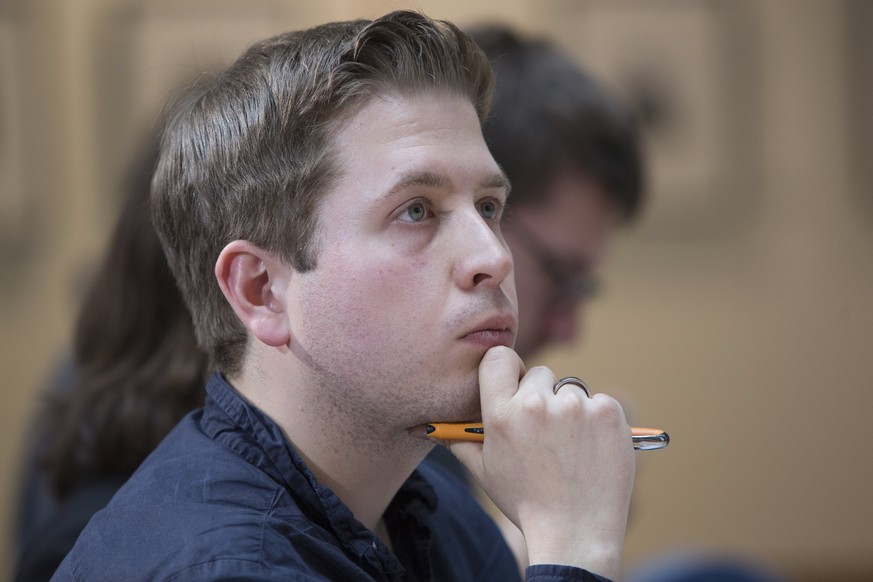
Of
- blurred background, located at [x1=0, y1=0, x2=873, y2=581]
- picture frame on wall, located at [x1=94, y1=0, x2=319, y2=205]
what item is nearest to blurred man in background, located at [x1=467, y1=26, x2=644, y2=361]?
blurred background, located at [x1=0, y1=0, x2=873, y2=581]

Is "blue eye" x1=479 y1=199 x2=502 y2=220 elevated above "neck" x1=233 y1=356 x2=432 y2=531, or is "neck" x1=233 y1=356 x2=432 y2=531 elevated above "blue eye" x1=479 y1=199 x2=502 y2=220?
"blue eye" x1=479 y1=199 x2=502 y2=220

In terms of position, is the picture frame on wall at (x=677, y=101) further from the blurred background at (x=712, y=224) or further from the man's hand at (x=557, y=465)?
the man's hand at (x=557, y=465)

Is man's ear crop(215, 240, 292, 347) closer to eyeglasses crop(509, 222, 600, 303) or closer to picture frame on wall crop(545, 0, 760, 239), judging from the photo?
eyeglasses crop(509, 222, 600, 303)

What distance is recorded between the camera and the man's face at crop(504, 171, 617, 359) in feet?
8.41

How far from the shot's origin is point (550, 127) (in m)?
2.55

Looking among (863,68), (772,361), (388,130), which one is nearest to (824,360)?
(772,361)

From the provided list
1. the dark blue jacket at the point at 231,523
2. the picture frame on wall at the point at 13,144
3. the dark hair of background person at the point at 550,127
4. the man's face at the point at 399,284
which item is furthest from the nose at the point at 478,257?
the picture frame on wall at the point at 13,144

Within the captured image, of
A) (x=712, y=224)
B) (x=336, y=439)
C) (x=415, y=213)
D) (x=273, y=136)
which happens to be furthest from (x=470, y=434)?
(x=712, y=224)

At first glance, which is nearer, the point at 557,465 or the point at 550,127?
the point at 557,465

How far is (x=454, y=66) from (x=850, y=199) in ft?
11.4

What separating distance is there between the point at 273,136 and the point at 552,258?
1.24 meters

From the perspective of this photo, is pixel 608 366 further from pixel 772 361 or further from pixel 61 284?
pixel 61 284

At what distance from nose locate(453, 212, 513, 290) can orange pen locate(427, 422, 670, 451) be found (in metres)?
0.19

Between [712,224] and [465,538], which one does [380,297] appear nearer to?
[465,538]
